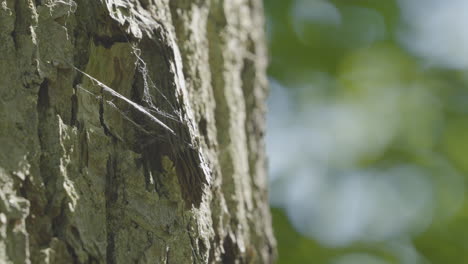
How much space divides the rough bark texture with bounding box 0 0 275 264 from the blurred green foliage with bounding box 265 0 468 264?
521cm

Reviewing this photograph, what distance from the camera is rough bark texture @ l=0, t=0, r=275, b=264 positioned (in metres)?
1.17

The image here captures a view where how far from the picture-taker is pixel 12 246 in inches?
42.7

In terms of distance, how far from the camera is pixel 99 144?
1.30m

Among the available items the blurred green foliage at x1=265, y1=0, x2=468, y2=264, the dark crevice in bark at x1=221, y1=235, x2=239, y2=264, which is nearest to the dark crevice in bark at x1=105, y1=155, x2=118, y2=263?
the dark crevice in bark at x1=221, y1=235, x2=239, y2=264

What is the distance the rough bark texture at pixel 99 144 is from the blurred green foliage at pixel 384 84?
205 inches

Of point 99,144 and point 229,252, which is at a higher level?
point 99,144

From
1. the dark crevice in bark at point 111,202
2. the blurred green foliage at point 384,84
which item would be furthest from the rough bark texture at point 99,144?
the blurred green foliage at point 384,84

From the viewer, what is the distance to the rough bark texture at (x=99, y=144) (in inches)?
46.1

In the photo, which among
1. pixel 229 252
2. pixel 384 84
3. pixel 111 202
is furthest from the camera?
pixel 384 84

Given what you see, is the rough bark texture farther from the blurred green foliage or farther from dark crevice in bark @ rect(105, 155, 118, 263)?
the blurred green foliage

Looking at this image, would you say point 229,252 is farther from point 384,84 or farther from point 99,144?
point 384,84

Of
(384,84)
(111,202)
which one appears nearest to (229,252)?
(111,202)

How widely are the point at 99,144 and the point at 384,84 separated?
7054 millimetres

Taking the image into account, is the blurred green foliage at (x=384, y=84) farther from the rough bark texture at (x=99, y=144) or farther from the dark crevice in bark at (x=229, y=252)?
the rough bark texture at (x=99, y=144)
